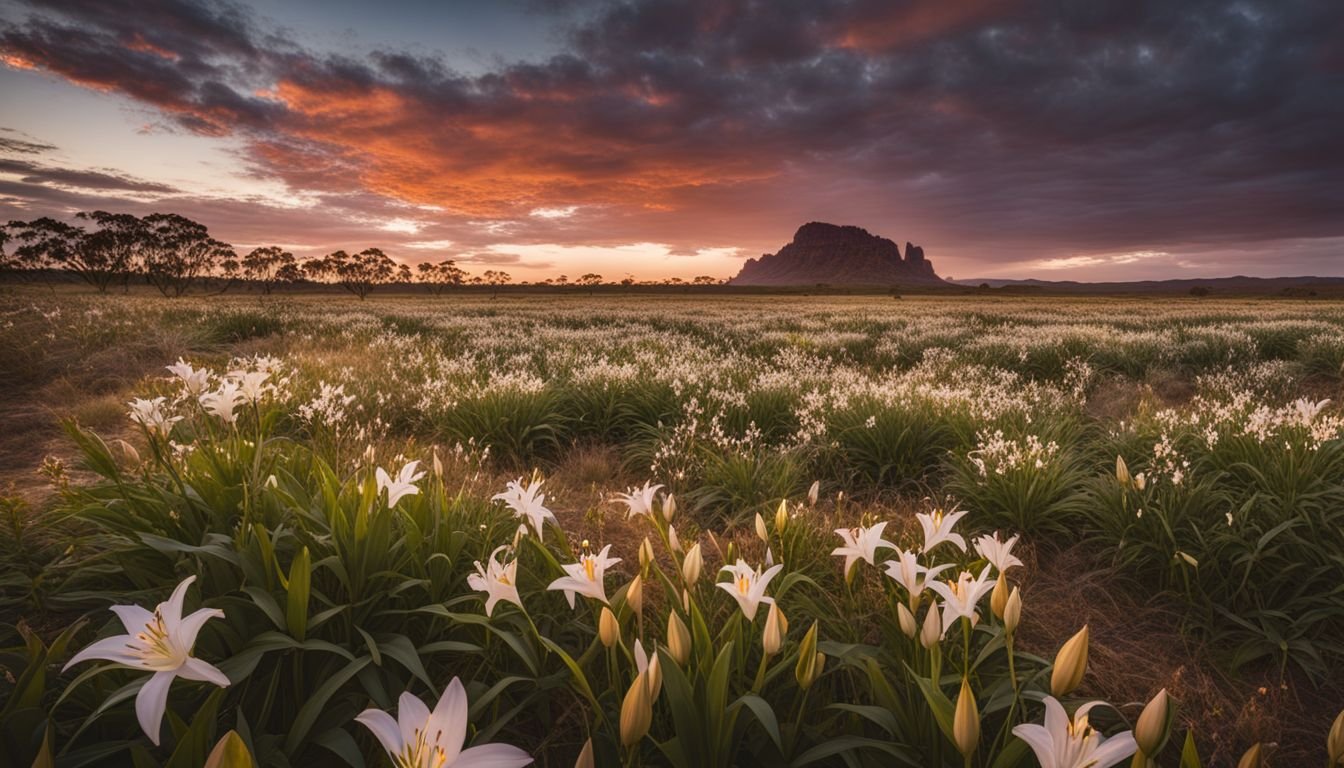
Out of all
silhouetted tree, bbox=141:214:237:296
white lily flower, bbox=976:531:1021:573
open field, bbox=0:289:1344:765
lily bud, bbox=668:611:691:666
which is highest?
silhouetted tree, bbox=141:214:237:296

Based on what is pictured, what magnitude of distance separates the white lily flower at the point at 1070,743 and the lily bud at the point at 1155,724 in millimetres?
46

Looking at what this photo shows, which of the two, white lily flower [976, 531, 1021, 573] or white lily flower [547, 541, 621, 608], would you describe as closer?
white lily flower [547, 541, 621, 608]

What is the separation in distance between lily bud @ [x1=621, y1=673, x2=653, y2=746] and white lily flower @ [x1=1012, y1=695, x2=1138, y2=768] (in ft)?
2.95

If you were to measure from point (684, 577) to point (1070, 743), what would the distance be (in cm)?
125

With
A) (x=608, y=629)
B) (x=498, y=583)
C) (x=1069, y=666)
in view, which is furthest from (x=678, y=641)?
(x=1069, y=666)

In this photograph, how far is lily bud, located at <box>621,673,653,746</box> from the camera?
1463mm

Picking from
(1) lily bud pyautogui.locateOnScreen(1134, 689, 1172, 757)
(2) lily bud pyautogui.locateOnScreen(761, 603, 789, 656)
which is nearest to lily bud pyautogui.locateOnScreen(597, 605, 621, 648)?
(2) lily bud pyautogui.locateOnScreen(761, 603, 789, 656)

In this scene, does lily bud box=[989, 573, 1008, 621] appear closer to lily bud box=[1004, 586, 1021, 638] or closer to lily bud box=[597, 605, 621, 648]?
lily bud box=[1004, 586, 1021, 638]

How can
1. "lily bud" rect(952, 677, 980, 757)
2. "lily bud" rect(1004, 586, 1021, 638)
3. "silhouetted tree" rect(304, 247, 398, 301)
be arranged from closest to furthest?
"lily bud" rect(952, 677, 980, 757)
"lily bud" rect(1004, 586, 1021, 638)
"silhouetted tree" rect(304, 247, 398, 301)

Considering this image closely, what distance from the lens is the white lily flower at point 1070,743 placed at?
1.29 m

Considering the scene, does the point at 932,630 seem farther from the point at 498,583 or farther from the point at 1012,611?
the point at 498,583

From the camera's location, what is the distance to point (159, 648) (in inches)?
58.6

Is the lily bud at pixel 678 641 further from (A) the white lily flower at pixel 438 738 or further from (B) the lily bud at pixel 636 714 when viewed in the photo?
(A) the white lily flower at pixel 438 738

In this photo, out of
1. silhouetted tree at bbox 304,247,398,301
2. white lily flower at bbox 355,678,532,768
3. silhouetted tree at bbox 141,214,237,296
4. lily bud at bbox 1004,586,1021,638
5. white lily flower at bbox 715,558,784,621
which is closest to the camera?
white lily flower at bbox 355,678,532,768
